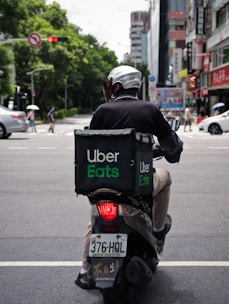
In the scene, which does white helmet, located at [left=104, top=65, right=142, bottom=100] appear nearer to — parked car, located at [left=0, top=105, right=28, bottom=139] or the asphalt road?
the asphalt road

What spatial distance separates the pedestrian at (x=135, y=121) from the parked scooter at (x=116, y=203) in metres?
0.25

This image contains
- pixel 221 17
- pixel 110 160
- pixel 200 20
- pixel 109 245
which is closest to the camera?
pixel 109 245

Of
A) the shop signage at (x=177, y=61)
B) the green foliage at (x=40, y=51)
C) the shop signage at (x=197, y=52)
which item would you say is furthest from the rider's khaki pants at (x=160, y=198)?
the shop signage at (x=177, y=61)

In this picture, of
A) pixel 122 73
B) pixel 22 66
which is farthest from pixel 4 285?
pixel 22 66

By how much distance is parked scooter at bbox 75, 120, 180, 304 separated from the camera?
11.3 feet

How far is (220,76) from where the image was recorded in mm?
40250

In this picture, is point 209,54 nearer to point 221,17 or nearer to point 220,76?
point 221,17

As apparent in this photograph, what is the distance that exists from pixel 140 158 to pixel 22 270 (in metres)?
1.71

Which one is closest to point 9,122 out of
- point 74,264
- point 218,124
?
point 218,124

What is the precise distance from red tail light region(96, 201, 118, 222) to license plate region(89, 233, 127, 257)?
0.36ft

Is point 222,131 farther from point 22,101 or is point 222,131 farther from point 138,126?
point 138,126

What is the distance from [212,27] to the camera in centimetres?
4734

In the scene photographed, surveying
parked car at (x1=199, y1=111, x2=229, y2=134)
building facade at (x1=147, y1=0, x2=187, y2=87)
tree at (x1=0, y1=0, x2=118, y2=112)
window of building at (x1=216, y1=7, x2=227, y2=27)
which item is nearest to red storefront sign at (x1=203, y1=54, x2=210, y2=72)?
window of building at (x1=216, y1=7, x2=227, y2=27)

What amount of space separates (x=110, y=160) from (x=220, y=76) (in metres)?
38.0
